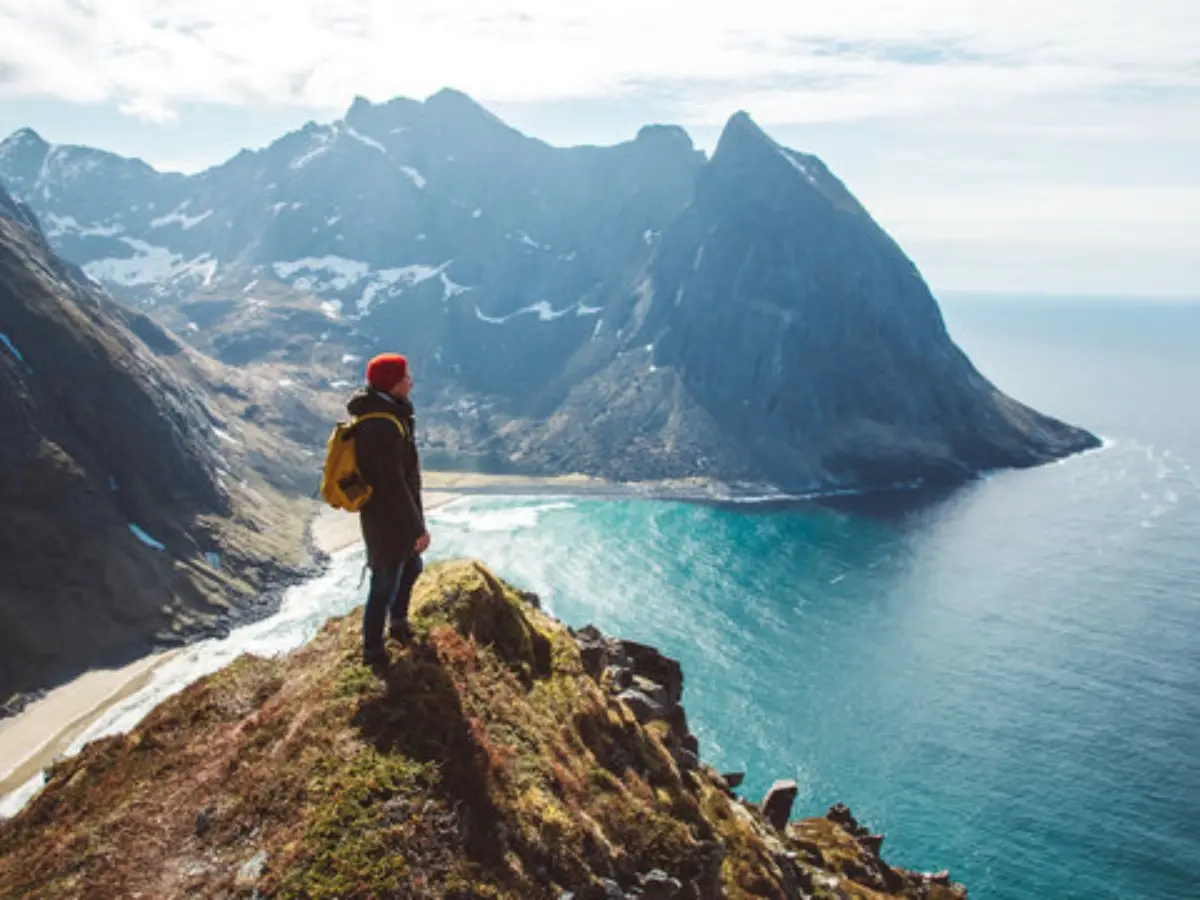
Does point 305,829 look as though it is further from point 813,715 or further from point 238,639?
point 238,639

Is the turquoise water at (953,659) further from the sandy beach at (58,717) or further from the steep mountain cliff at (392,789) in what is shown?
the steep mountain cliff at (392,789)

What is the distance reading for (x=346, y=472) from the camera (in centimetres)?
1359

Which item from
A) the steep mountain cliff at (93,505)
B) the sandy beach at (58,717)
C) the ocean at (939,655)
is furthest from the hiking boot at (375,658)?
the steep mountain cliff at (93,505)

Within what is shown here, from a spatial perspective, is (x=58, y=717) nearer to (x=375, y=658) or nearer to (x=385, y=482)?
(x=375, y=658)

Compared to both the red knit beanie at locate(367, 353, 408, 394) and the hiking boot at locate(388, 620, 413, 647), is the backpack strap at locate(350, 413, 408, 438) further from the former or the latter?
the hiking boot at locate(388, 620, 413, 647)

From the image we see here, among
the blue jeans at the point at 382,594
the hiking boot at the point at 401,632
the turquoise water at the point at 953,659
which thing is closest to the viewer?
the blue jeans at the point at 382,594

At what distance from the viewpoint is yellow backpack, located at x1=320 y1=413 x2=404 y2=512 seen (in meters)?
13.4

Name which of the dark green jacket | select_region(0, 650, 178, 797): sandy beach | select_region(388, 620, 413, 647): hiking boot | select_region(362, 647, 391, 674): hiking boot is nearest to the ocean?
select_region(0, 650, 178, 797): sandy beach

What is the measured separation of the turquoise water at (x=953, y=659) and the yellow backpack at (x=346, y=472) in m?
72.4

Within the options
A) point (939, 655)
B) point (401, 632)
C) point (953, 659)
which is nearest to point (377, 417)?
point (401, 632)

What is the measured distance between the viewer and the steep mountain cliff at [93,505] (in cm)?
12325

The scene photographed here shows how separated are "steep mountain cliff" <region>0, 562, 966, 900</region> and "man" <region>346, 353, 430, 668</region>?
98cm

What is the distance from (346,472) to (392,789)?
16.2ft

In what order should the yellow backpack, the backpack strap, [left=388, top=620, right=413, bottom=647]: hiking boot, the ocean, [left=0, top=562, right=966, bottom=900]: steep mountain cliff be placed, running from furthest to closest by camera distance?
the ocean, [left=388, top=620, right=413, bottom=647]: hiking boot, the backpack strap, the yellow backpack, [left=0, top=562, right=966, bottom=900]: steep mountain cliff
